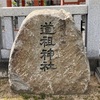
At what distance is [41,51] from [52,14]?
592 millimetres

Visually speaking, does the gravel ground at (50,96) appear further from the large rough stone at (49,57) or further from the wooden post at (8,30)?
the wooden post at (8,30)

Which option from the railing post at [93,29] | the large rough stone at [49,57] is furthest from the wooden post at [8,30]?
the railing post at [93,29]

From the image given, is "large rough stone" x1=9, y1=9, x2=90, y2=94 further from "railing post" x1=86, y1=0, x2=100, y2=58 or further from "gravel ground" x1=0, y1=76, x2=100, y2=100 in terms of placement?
"railing post" x1=86, y1=0, x2=100, y2=58

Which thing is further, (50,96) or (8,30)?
(8,30)

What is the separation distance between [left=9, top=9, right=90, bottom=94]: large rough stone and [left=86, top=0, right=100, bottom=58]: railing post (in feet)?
3.37

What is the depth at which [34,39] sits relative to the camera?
4.06 meters

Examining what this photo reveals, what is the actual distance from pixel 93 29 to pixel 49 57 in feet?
4.32

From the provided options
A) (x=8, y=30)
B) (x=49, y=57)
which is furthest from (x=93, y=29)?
(x=8, y=30)

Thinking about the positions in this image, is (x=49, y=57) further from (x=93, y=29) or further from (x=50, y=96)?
(x=93, y=29)

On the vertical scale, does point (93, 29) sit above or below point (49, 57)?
above

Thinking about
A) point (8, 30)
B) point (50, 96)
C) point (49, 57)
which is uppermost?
point (8, 30)

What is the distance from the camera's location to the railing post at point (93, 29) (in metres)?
4.95

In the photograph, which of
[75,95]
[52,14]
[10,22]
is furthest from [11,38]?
[75,95]

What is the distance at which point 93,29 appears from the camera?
16.6 feet
